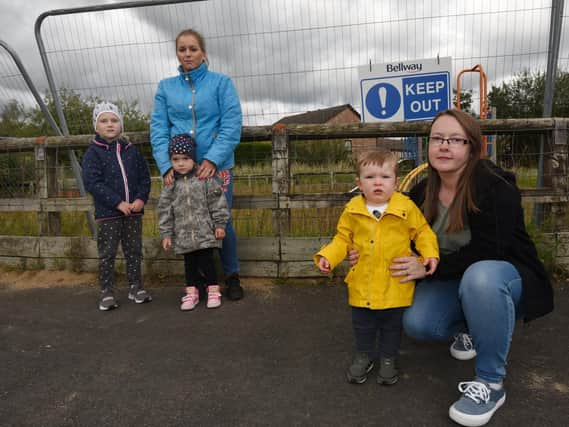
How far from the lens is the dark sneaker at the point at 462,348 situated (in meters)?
2.46

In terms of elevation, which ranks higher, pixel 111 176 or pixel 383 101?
pixel 383 101

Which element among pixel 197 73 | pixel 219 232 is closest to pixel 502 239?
pixel 219 232

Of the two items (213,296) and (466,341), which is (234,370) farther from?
(466,341)

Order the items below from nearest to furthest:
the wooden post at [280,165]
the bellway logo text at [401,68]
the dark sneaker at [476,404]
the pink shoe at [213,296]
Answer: the dark sneaker at [476,404] → the pink shoe at [213,296] → the wooden post at [280,165] → the bellway logo text at [401,68]

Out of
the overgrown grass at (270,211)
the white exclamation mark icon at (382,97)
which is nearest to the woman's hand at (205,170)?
the overgrown grass at (270,211)

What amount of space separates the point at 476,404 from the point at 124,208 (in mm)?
2740

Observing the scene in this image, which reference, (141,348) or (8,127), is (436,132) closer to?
(141,348)

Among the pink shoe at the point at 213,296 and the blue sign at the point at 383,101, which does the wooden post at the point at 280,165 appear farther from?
the blue sign at the point at 383,101

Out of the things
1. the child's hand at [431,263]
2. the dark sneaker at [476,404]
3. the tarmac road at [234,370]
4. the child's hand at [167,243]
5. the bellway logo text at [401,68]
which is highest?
the bellway logo text at [401,68]

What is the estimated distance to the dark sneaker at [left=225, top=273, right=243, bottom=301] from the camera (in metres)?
3.53

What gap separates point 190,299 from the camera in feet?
11.1

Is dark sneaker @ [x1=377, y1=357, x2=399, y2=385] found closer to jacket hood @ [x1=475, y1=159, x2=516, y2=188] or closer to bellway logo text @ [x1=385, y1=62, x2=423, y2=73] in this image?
jacket hood @ [x1=475, y1=159, x2=516, y2=188]

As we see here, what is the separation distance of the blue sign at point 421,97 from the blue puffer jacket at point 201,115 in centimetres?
187

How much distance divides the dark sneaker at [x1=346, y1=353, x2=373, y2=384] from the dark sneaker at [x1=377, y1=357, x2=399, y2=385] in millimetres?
71
